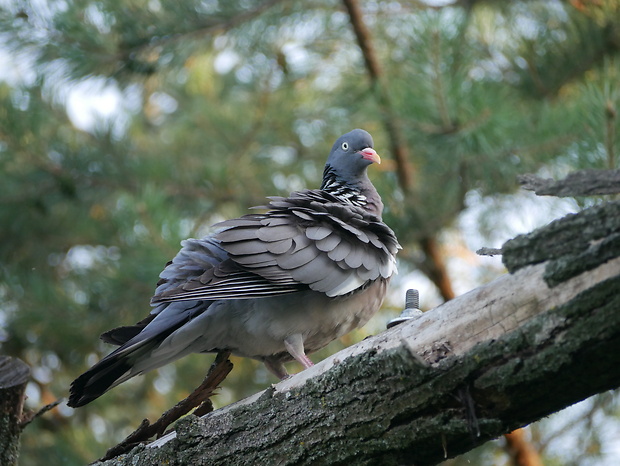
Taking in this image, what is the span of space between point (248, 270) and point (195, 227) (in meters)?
2.43

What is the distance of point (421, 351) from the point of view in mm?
2010

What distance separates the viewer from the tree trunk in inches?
109

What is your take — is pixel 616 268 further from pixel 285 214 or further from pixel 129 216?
pixel 129 216

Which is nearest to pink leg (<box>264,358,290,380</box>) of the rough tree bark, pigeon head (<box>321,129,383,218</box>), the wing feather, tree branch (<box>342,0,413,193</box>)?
the wing feather

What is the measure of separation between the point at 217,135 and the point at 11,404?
4.08 metres

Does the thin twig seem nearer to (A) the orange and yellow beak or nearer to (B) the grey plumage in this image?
(B) the grey plumage

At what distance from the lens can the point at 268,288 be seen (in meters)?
3.03

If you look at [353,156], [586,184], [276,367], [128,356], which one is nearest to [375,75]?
[353,156]

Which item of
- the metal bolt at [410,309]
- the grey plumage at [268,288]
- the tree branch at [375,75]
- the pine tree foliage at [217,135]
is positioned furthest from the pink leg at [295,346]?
the tree branch at [375,75]

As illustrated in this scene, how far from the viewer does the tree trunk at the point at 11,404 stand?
2.77 meters

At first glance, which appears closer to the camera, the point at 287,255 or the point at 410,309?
the point at 410,309

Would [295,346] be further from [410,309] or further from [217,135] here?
[217,135]

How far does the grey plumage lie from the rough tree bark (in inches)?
30.7

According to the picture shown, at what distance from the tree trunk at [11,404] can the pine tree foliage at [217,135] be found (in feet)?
5.85
